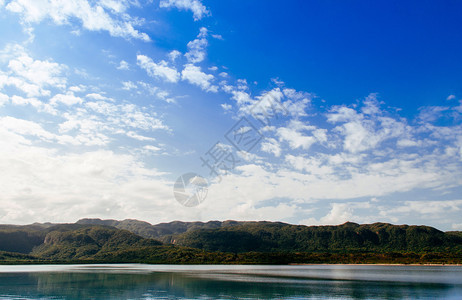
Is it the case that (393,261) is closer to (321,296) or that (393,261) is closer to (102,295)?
(321,296)

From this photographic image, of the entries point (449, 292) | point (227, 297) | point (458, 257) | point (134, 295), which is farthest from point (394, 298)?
point (458, 257)

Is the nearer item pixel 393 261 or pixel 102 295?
pixel 102 295

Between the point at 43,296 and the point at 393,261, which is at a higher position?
the point at 43,296

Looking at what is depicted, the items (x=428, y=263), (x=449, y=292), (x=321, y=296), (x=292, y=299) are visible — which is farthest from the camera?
(x=428, y=263)

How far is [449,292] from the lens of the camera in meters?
61.5

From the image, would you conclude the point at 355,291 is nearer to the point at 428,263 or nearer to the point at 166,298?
the point at 166,298

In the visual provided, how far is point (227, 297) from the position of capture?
54844 mm

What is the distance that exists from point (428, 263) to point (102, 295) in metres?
191

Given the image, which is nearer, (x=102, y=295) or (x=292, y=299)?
(x=292, y=299)

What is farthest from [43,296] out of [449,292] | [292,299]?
[449,292]

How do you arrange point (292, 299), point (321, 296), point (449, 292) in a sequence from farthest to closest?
point (449, 292), point (321, 296), point (292, 299)

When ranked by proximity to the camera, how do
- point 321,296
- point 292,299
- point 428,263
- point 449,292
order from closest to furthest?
point 292,299 < point 321,296 < point 449,292 < point 428,263

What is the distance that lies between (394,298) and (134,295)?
4559cm

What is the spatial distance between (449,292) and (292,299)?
3302 cm
